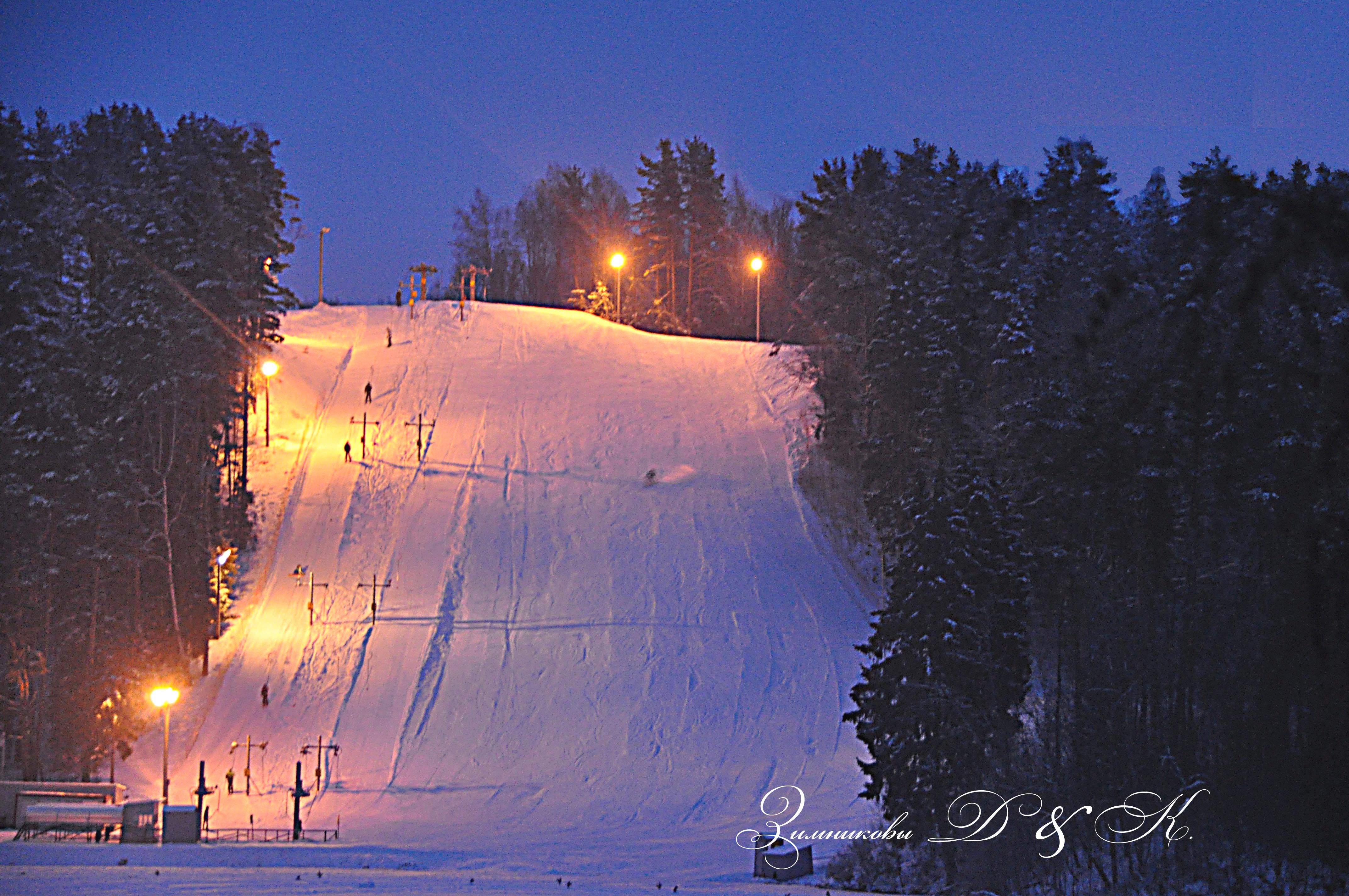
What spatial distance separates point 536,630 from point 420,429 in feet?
46.5

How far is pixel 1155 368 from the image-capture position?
83.8 ft

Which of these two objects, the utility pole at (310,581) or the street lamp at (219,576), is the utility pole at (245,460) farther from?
the street lamp at (219,576)

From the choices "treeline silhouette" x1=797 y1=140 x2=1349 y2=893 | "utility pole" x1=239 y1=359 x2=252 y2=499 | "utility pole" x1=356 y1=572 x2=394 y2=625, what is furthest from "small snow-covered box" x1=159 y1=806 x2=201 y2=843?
"utility pole" x1=239 y1=359 x2=252 y2=499

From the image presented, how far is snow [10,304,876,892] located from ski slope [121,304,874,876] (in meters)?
0.08

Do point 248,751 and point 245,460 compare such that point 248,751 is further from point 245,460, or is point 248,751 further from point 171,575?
point 245,460

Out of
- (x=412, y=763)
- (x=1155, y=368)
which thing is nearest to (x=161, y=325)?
(x=412, y=763)

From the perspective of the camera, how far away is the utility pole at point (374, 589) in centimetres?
3206

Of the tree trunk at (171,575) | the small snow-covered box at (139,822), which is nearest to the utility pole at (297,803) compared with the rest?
the small snow-covered box at (139,822)

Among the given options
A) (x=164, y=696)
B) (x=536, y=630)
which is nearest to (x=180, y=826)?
(x=164, y=696)

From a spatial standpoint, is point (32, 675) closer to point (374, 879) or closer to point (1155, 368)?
point (374, 879)

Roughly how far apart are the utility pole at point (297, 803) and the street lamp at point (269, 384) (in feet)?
53.3

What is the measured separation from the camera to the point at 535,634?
31.2 m

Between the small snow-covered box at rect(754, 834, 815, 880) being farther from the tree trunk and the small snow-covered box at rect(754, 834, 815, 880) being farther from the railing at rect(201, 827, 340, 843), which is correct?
the tree trunk

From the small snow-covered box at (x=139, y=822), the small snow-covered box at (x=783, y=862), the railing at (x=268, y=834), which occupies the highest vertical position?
the small snow-covered box at (x=139, y=822)
